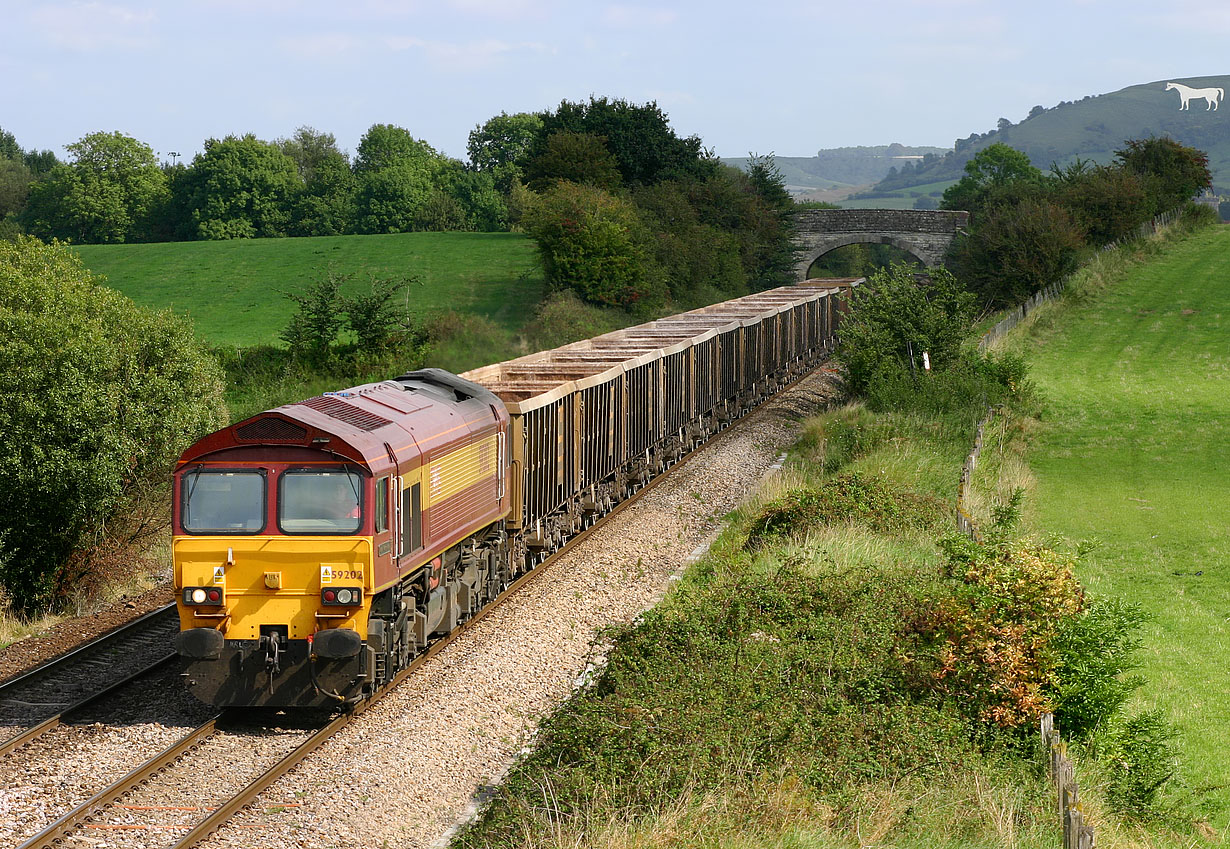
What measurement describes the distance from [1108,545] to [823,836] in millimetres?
16005

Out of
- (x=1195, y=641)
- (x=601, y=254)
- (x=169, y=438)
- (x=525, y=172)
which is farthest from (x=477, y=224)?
(x=1195, y=641)

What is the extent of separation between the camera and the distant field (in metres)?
57.2

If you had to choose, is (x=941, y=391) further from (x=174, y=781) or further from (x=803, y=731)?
(x=174, y=781)

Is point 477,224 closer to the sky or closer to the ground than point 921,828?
closer to the sky

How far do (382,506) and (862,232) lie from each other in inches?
2664

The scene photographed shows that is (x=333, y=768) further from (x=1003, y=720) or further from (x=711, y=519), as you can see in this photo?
(x=711, y=519)

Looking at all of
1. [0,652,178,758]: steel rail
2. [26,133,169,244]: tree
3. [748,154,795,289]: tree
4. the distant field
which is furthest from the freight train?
[26,133,169,244]: tree

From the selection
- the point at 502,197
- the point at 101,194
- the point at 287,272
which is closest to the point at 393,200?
the point at 502,197

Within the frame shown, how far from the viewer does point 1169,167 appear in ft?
220

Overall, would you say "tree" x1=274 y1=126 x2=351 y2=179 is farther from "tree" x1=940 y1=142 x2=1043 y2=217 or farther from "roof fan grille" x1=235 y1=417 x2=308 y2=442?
"roof fan grille" x1=235 y1=417 x2=308 y2=442

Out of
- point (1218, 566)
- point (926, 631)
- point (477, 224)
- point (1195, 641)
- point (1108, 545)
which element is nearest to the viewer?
point (926, 631)

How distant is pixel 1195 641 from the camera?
16.8 meters

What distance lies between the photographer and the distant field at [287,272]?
188ft

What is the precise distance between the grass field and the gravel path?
23.6 feet
